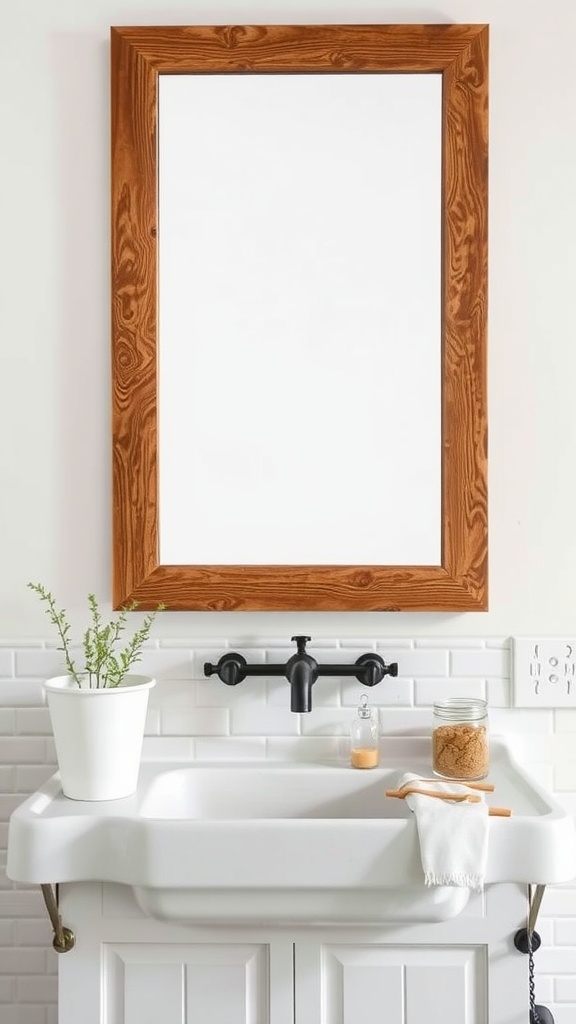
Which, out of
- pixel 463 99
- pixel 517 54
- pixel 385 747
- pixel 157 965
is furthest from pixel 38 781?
pixel 517 54

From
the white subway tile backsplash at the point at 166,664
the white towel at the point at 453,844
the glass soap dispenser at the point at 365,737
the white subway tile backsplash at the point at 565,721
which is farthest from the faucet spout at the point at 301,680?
the white subway tile backsplash at the point at 565,721

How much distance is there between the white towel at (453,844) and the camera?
127 cm

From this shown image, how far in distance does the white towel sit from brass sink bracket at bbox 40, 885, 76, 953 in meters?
0.52

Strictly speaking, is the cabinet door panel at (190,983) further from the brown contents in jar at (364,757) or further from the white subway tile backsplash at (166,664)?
the white subway tile backsplash at (166,664)

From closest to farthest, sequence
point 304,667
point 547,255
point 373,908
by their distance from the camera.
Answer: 1. point 373,908
2. point 304,667
3. point 547,255

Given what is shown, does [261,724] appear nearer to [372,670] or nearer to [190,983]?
[372,670]

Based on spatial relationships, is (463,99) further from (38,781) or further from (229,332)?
(38,781)

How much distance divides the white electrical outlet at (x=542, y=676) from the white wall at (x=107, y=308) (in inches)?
1.7

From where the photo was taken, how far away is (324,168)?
5.56 ft

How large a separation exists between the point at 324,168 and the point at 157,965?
1.31 m

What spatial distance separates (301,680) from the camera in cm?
159

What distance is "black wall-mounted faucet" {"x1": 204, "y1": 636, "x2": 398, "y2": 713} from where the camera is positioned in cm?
Answer: 161

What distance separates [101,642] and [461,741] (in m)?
0.60

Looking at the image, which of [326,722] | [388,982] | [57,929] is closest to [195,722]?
[326,722]
